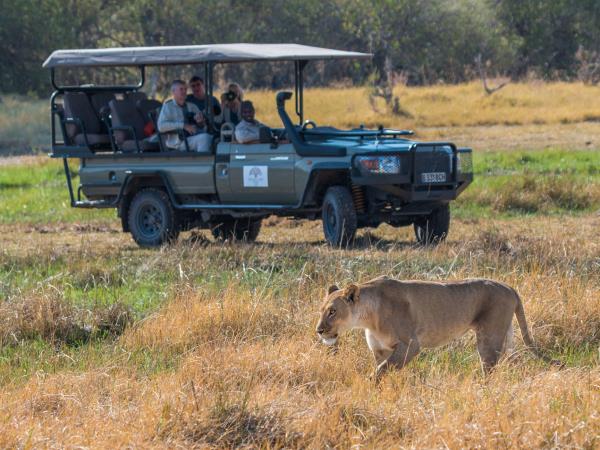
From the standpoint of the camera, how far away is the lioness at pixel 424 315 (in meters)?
6.33

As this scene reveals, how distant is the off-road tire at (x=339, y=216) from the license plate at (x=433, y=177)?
0.70m

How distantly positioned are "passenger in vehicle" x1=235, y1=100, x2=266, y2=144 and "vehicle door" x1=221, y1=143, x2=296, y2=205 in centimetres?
7

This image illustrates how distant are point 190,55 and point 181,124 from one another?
0.71 meters

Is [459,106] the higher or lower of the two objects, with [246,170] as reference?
lower

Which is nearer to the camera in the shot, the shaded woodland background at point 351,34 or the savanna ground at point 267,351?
the savanna ground at point 267,351

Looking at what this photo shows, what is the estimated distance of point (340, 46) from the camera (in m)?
40.6

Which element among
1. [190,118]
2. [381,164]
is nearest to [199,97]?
[190,118]

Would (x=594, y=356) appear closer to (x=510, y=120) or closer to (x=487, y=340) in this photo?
(x=487, y=340)

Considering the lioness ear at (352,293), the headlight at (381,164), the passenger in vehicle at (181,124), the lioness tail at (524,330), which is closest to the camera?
the lioness ear at (352,293)

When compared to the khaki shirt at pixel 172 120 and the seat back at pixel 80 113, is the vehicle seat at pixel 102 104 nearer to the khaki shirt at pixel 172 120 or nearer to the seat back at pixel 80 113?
the seat back at pixel 80 113

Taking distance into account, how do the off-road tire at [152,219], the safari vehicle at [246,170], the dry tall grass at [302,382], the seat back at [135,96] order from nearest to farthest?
the dry tall grass at [302,382] < the safari vehicle at [246,170] < the off-road tire at [152,219] < the seat back at [135,96]

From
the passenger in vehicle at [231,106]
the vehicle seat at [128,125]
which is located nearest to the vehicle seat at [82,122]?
the vehicle seat at [128,125]

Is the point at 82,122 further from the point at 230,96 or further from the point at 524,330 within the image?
the point at 524,330

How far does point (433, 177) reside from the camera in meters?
11.7
